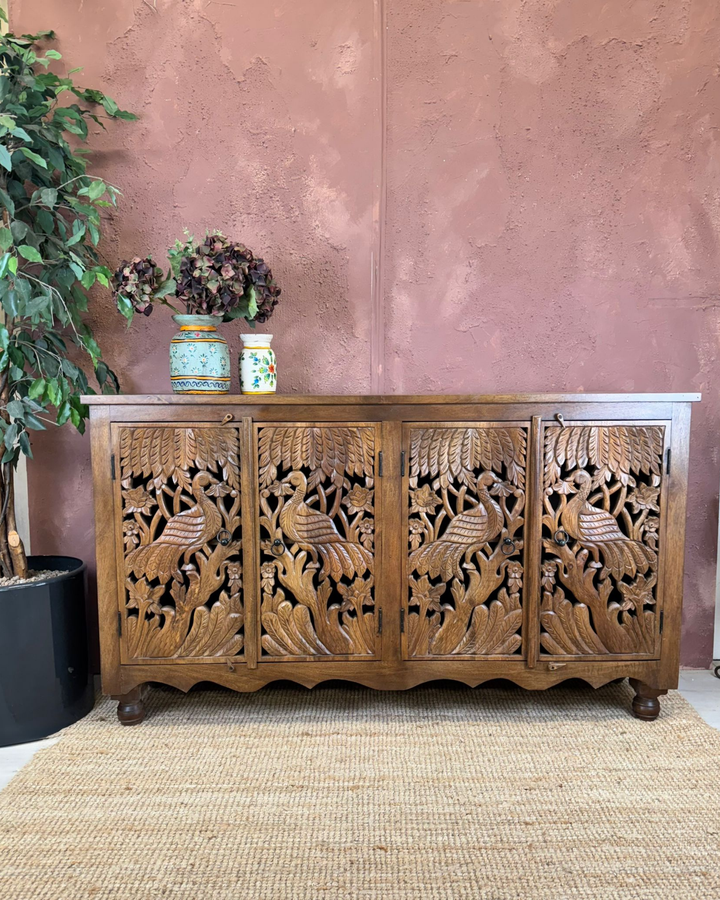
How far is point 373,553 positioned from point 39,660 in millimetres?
1011

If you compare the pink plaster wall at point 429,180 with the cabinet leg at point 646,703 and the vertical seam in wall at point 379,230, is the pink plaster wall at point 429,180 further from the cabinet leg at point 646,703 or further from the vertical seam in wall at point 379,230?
the cabinet leg at point 646,703

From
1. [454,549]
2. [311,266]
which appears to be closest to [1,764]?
[454,549]

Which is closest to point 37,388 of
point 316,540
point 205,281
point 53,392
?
point 53,392

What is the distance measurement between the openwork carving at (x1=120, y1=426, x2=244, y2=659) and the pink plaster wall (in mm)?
503

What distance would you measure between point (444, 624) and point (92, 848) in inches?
39.5

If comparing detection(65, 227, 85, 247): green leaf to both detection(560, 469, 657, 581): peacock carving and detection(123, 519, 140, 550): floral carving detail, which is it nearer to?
detection(123, 519, 140, 550): floral carving detail

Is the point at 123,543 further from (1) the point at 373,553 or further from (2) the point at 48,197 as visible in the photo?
(2) the point at 48,197

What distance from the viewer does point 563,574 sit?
1762mm

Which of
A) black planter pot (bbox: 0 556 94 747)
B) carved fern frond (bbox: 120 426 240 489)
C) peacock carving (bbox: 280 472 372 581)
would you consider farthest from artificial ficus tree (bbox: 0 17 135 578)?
peacock carving (bbox: 280 472 372 581)

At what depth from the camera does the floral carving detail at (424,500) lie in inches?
68.8

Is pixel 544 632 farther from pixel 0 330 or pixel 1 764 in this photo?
pixel 0 330

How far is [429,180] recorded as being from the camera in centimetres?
211

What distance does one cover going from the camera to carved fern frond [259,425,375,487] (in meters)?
1.73

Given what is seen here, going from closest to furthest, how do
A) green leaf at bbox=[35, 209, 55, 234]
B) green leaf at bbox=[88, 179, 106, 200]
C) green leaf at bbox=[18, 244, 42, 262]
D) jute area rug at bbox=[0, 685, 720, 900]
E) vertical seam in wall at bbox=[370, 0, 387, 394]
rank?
jute area rug at bbox=[0, 685, 720, 900], green leaf at bbox=[18, 244, 42, 262], green leaf at bbox=[88, 179, 106, 200], green leaf at bbox=[35, 209, 55, 234], vertical seam in wall at bbox=[370, 0, 387, 394]
